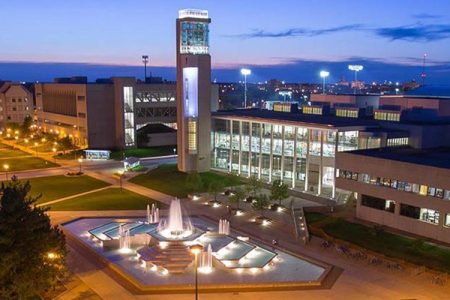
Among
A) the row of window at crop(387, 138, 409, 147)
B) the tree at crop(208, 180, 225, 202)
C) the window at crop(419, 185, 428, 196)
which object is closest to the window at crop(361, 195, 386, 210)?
the window at crop(419, 185, 428, 196)

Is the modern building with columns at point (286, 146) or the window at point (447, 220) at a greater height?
the modern building with columns at point (286, 146)

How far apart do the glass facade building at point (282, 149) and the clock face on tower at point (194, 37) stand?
35.9 ft

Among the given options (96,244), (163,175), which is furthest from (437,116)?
(96,244)

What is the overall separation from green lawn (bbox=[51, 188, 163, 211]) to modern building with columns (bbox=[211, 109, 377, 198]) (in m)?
18.2

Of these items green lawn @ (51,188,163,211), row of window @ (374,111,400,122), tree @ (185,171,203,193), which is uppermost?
row of window @ (374,111,400,122)

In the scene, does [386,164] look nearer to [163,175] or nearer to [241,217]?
[241,217]

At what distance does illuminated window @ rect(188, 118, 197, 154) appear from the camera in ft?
236

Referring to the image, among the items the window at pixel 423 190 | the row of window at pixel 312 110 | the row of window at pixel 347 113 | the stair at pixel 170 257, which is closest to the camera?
the stair at pixel 170 257

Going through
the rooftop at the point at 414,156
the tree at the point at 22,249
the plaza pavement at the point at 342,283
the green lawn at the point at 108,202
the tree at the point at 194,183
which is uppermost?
the rooftop at the point at 414,156

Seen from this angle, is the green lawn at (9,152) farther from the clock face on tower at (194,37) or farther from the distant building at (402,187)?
the distant building at (402,187)

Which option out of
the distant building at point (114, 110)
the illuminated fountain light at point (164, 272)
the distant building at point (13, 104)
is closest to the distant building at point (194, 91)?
the distant building at point (114, 110)

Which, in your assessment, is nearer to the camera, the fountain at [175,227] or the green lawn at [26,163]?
Answer: the fountain at [175,227]

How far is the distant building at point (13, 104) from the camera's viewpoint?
429ft

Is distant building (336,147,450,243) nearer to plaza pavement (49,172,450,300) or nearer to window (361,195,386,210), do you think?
window (361,195,386,210)
